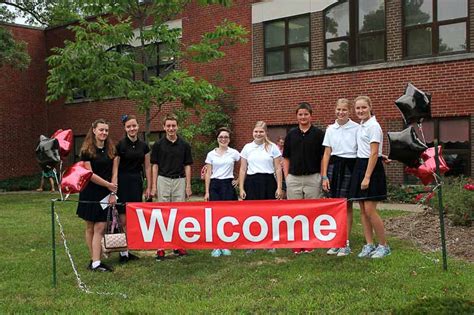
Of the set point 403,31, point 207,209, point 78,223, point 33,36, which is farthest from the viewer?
point 33,36

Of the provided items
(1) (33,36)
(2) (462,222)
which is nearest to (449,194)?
(2) (462,222)

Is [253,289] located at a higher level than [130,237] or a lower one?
lower

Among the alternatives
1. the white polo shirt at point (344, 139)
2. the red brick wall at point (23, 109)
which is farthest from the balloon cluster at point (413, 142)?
the red brick wall at point (23, 109)

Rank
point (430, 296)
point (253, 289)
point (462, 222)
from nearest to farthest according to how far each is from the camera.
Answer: point (430, 296)
point (253, 289)
point (462, 222)

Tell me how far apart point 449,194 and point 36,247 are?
23.2 feet

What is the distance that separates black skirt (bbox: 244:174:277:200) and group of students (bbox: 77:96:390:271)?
0.01 m

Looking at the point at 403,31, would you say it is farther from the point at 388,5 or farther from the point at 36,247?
the point at 36,247

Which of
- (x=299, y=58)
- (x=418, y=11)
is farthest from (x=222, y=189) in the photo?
(x=299, y=58)

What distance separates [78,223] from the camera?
11.2 metres

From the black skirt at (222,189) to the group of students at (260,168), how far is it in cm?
1

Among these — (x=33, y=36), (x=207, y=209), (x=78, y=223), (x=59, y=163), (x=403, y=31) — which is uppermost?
(x=33, y=36)

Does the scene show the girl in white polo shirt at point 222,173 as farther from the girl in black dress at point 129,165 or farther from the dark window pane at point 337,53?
the dark window pane at point 337,53

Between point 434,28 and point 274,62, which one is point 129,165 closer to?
point 434,28

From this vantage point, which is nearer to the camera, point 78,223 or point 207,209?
point 207,209
